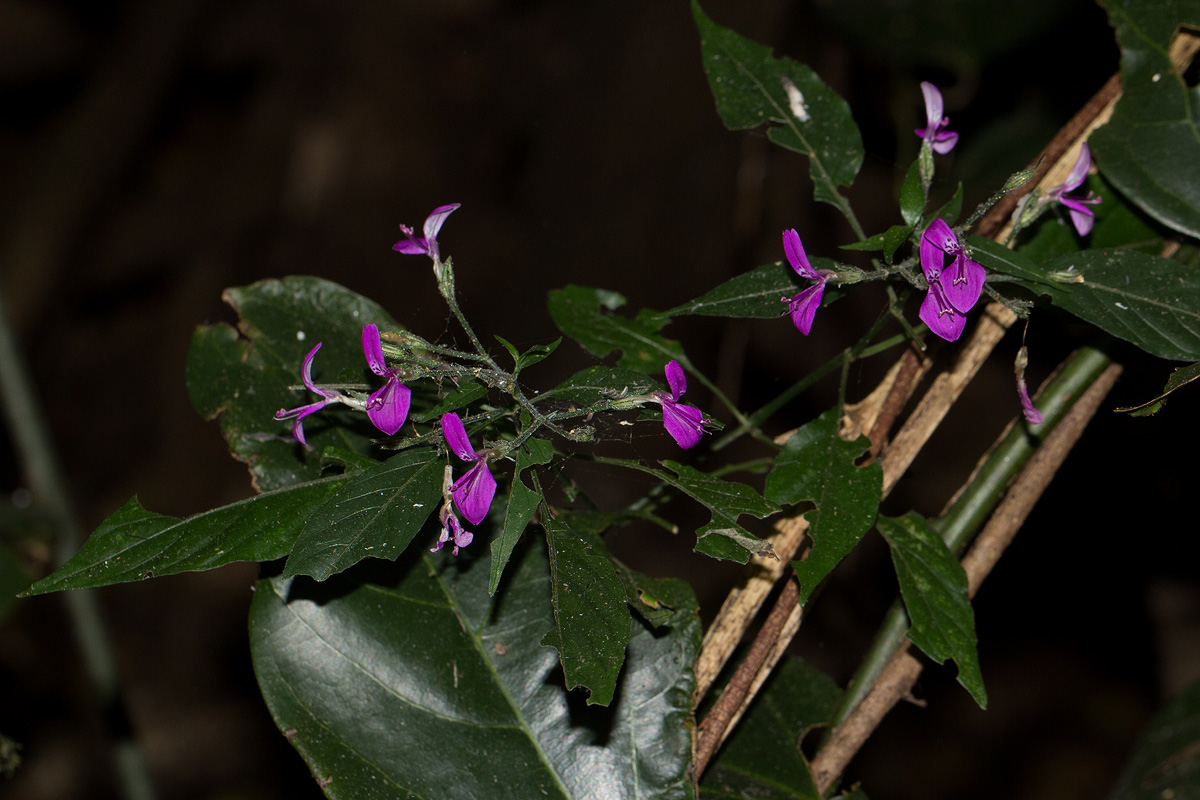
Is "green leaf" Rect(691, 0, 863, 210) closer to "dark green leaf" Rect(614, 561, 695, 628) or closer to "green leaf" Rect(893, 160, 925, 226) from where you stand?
"green leaf" Rect(893, 160, 925, 226)

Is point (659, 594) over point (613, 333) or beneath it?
beneath

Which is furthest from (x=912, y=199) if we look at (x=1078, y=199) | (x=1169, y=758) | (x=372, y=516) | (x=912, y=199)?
(x=1169, y=758)

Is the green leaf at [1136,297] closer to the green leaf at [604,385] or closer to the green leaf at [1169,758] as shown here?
the green leaf at [604,385]

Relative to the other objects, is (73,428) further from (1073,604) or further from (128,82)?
(1073,604)

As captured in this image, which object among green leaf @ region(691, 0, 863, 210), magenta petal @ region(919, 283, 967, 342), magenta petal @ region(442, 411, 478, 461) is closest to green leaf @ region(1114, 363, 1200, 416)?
magenta petal @ region(919, 283, 967, 342)

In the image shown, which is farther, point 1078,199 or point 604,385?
point 1078,199

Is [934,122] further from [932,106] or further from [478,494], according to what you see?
[478,494]
